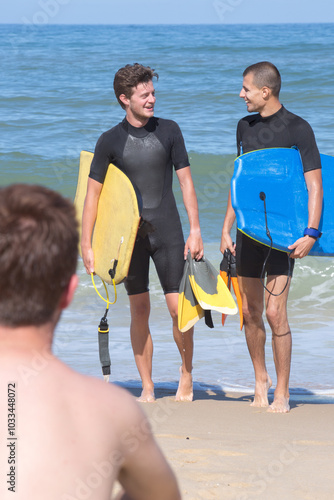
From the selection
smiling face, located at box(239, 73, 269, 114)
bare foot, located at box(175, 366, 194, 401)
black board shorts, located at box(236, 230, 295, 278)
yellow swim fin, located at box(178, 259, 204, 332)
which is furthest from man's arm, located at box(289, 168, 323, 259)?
bare foot, located at box(175, 366, 194, 401)

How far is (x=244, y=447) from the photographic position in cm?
359

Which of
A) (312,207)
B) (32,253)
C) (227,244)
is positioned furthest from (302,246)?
(32,253)

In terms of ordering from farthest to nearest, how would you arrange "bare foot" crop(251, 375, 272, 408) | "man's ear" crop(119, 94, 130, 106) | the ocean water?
the ocean water, "bare foot" crop(251, 375, 272, 408), "man's ear" crop(119, 94, 130, 106)

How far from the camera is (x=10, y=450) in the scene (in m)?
1.13

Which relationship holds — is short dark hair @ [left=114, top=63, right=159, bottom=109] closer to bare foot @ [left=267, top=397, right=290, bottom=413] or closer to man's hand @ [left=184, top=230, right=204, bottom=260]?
man's hand @ [left=184, top=230, right=204, bottom=260]

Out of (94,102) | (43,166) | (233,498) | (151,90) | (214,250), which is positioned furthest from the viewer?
(94,102)

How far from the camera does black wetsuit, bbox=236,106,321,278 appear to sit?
13.4 ft

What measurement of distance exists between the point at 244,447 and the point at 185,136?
12.0m

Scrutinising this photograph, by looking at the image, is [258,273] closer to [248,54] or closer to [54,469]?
[54,469]

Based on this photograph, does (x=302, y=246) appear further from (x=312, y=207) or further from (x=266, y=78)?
(x=266, y=78)

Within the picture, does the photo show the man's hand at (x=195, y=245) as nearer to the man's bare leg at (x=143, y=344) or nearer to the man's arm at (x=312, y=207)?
the man's bare leg at (x=143, y=344)

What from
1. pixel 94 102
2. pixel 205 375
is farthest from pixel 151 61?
pixel 205 375

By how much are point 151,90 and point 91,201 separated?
0.73 m

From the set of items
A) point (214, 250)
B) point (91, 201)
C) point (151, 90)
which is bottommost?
point (214, 250)
